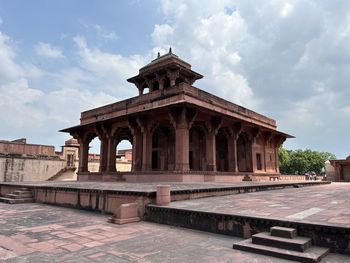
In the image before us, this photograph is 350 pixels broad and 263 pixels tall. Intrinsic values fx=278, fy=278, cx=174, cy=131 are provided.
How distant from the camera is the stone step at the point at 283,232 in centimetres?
431

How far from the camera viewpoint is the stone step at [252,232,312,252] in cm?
405

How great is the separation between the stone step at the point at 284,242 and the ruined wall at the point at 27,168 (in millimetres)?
28498

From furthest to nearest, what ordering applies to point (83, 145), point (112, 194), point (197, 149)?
point (83, 145) → point (197, 149) → point (112, 194)

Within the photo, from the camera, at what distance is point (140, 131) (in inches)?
694

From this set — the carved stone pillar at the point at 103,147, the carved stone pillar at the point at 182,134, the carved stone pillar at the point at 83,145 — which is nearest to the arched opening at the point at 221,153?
the carved stone pillar at the point at 182,134

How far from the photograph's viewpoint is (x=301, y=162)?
187ft

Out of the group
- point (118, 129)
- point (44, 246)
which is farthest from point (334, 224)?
point (118, 129)

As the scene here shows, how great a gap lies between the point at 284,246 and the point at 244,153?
18179 millimetres

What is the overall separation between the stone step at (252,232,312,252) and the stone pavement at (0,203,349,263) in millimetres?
335

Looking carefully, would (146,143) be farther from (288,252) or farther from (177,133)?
(288,252)

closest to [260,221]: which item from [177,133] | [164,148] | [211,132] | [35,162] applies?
[177,133]

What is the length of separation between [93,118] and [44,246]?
1796cm

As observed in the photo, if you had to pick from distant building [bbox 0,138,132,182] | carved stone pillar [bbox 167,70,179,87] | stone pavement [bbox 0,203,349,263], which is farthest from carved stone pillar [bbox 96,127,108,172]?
stone pavement [bbox 0,203,349,263]

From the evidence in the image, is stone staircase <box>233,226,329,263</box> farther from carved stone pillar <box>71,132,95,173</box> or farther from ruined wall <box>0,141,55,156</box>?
ruined wall <box>0,141,55,156</box>
